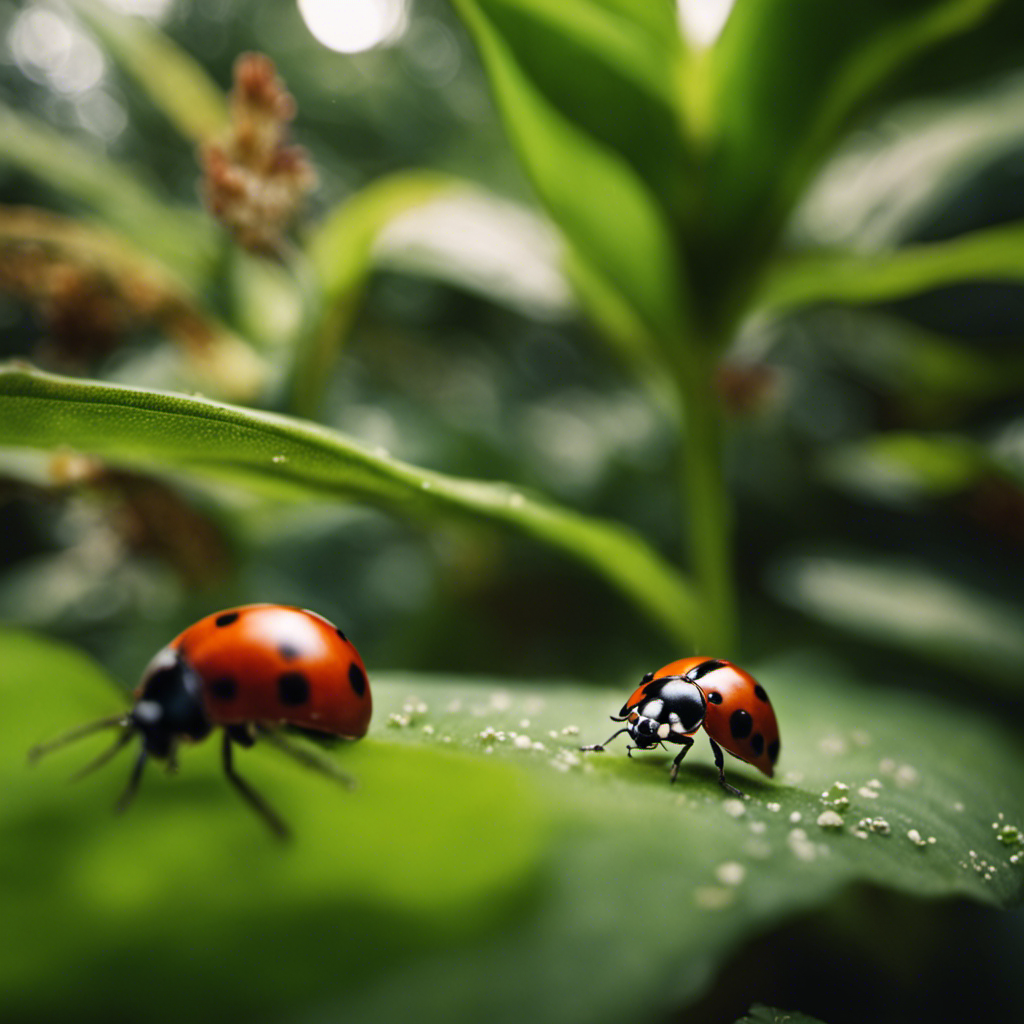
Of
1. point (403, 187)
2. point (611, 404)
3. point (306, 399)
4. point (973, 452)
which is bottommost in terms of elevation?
point (973, 452)

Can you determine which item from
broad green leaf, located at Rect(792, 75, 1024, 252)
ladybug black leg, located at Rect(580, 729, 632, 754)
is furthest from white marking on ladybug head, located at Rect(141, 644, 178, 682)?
broad green leaf, located at Rect(792, 75, 1024, 252)

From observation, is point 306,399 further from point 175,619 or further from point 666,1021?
point 666,1021

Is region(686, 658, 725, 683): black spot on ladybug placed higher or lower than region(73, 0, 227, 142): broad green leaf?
lower

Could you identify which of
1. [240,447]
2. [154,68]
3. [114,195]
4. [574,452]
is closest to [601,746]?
[240,447]

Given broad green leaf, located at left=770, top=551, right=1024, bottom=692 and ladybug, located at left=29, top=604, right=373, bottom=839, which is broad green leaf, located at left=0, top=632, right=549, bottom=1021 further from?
Result: broad green leaf, located at left=770, top=551, right=1024, bottom=692

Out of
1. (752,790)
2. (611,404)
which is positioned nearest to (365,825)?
(752,790)
